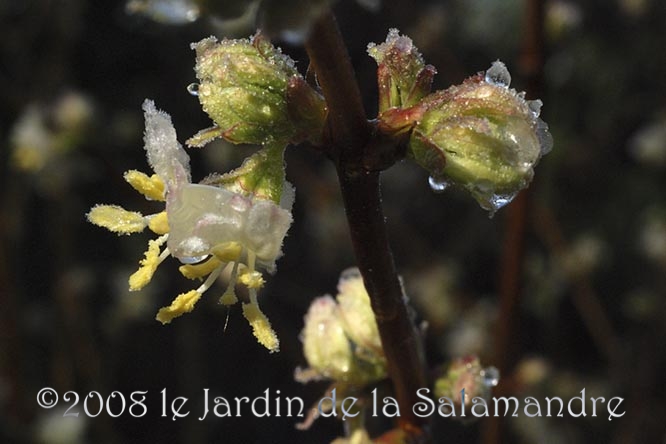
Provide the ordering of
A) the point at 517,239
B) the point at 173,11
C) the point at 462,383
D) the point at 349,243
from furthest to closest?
the point at 349,243, the point at 517,239, the point at 462,383, the point at 173,11

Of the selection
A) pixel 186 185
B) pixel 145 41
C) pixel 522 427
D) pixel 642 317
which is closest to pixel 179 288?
pixel 145 41

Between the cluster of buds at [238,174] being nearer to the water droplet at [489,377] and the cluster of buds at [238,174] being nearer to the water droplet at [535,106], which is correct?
the water droplet at [535,106]

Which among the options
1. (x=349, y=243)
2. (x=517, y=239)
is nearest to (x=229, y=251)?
(x=517, y=239)

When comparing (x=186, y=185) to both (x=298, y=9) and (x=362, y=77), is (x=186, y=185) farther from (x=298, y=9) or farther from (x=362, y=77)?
(x=362, y=77)

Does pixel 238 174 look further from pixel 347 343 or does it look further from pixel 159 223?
pixel 347 343

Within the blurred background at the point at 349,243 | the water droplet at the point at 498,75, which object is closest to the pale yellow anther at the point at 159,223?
the water droplet at the point at 498,75

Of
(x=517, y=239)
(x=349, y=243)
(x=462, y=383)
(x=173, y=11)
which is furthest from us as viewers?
(x=349, y=243)

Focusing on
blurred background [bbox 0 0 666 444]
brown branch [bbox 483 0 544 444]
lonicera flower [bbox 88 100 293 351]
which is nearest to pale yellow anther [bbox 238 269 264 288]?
lonicera flower [bbox 88 100 293 351]
